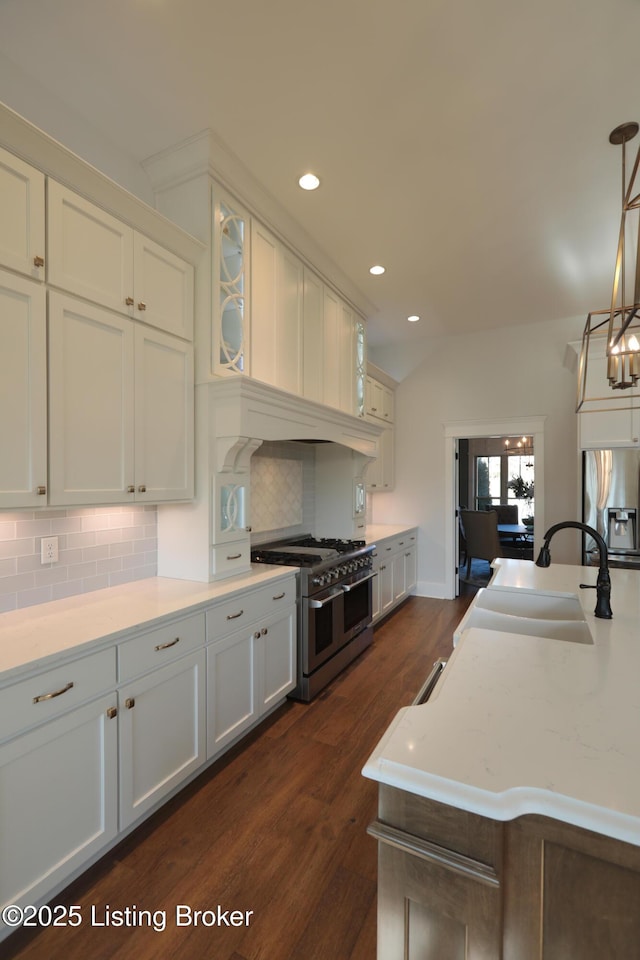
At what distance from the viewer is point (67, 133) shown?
2086 mm

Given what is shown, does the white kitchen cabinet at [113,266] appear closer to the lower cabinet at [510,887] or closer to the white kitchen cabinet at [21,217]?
the white kitchen cabinet at [21,217]

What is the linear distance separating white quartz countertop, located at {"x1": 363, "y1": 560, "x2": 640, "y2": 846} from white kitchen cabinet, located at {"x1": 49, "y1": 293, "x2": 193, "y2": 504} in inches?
61.2

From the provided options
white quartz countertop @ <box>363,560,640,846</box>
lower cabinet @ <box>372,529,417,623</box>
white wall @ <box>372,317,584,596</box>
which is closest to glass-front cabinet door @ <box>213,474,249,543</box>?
white quartz countertop @ <box>363,560,640,846</box>

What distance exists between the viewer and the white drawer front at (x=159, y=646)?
172 cm

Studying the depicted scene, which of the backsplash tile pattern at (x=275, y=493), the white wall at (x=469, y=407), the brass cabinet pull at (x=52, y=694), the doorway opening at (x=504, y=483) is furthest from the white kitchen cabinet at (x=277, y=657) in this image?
the doorway opening at (x=504, y=483)

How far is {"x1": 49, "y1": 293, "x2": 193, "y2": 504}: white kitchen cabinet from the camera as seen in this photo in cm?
177

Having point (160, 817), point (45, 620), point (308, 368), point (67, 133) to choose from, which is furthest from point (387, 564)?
point (67, 133)

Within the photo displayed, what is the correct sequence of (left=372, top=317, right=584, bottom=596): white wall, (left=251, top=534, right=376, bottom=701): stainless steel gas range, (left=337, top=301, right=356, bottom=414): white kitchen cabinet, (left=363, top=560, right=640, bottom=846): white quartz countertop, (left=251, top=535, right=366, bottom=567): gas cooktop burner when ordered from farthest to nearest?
(left=372, top=317, right=584, bottom=596): white wall → (left=337, top=301, right=356, bottom=414): white kitchen cabinet → (left=251, top=535, right=366, bottom=567): gas cooktop burner → (left=251, top=534, right=376, bottom=701): stainless steel gas range → (left=363, top=560, right=640, bottom=846): white quartz countertop

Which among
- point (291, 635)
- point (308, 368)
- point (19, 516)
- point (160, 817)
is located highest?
point (308, 368)

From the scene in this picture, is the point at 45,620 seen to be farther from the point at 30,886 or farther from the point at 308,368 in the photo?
the point at 308,368

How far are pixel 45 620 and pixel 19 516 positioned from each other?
45 cm

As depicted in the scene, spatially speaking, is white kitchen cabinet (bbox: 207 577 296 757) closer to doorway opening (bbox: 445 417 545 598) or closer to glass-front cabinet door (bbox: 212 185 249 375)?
glass-front cabinet door (bbox: 212 185 249 375)

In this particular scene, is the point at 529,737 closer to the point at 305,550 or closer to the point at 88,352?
the point at 88,352

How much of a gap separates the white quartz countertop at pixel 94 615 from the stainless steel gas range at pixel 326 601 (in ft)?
1.54
